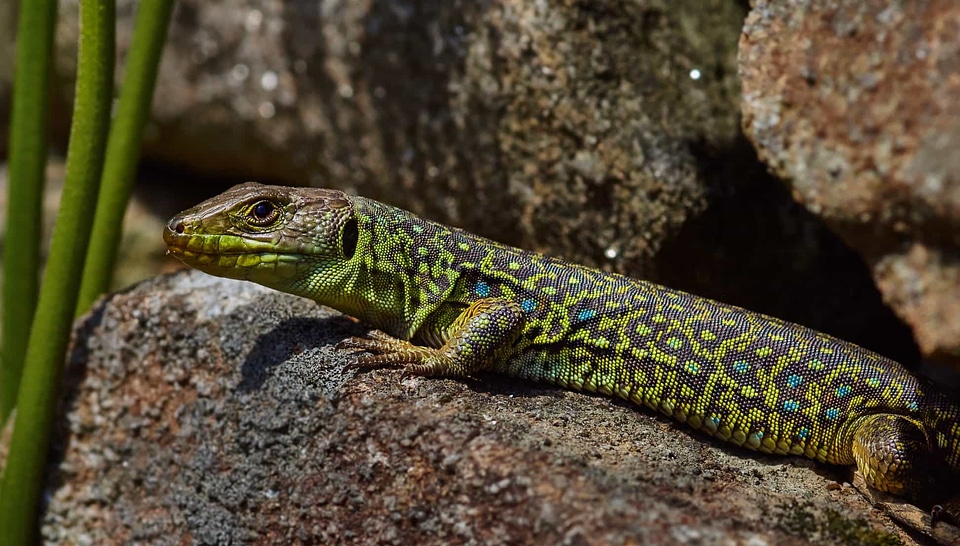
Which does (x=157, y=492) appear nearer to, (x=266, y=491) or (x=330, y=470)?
(x=266, y=491)

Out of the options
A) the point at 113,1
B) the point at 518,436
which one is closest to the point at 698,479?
the point at 518,436

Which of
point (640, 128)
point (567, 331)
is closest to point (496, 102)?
point (640, 128)

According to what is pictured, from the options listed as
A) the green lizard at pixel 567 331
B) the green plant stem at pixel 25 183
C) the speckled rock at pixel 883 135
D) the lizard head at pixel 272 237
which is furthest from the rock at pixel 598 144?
the green plant stem at pixel 25 183

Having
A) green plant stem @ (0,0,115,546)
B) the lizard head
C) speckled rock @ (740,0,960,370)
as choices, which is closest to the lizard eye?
the lizard head

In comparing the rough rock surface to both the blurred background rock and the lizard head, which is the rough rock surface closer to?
the lizard head

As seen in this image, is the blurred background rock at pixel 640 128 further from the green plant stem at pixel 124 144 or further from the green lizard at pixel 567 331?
the green plant stem at pixel 124 144

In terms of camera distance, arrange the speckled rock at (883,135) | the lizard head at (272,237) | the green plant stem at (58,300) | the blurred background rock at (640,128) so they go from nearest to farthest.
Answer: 1. the speckled rock at (883,135)
2. the blurred background rock at (640,128)
3. the lizard head at (272,237)
4. the green plant stem at (58,300)
